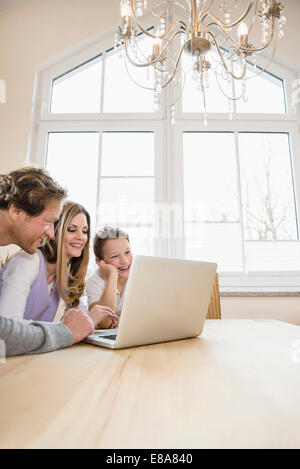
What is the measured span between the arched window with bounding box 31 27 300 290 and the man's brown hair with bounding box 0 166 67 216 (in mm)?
1278

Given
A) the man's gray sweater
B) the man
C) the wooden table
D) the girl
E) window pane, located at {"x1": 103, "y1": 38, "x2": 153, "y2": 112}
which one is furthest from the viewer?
window pane, located at {"x1": 103, "y1": 38, "x2": 153, "y2": 112}

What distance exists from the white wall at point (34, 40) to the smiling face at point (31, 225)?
5.07ft

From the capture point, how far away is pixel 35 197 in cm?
99

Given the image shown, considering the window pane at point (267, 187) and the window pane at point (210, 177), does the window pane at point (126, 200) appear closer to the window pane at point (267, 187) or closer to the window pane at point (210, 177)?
the window pane at point (210, 177)

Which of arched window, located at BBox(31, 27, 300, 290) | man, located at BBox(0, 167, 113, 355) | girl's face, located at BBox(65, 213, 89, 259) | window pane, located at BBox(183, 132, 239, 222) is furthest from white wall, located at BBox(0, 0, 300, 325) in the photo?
man, located at BBox(0, 167, 113, 355)

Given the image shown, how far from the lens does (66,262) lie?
1.27m

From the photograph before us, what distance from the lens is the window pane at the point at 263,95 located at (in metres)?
2.61

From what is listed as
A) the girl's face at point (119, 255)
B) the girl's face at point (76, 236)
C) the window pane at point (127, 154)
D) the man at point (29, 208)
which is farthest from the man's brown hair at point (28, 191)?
the window pane at point (127, 154)

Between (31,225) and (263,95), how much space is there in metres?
2.47

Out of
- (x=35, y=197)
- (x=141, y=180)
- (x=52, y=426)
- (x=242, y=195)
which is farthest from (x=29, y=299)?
(x=242, y=195)

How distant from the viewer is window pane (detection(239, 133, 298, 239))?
7.73ft

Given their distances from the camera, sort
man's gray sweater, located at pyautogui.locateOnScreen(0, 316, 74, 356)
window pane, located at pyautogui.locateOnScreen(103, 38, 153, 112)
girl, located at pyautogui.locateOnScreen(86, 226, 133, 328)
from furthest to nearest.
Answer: window pane, located at pyautogui.locateOnScreen(103, 38, 153, 112) → girl, located at pyautogui.locateOnScreen(86, 226, 133, 328) → man's gray sweater, located at pyautogui.locateOnScreen(0, 316, 74, 356)

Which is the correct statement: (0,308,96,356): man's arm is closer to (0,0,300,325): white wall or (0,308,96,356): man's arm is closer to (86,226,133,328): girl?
(86,226,133,328): girl

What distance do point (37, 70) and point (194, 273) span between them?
2621mm
